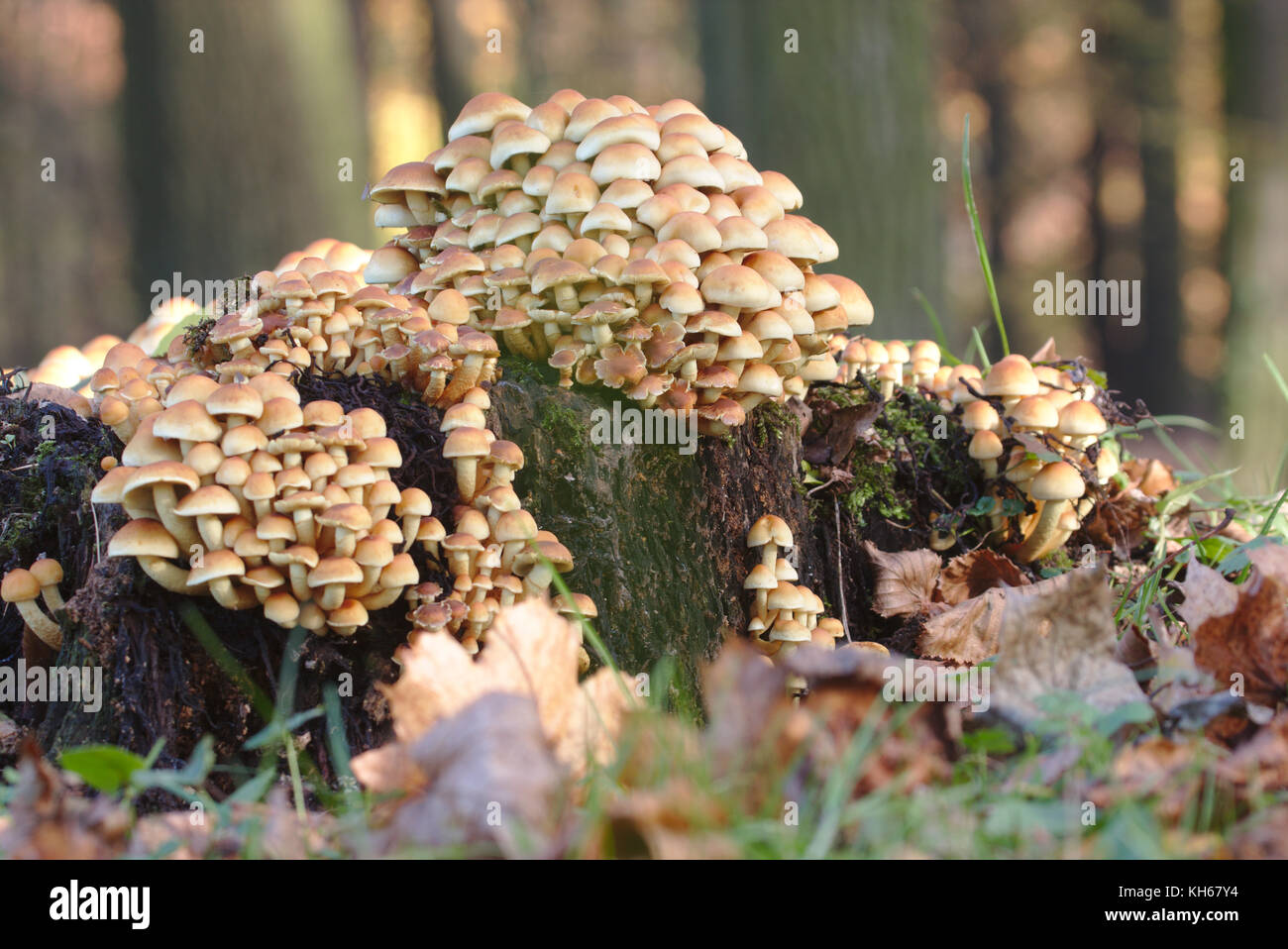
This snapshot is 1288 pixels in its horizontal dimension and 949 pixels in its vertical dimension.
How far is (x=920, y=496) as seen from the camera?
3.68m

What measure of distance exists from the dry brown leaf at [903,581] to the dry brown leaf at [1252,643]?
1.33 metres

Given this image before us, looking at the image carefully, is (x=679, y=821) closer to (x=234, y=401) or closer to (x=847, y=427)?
(x=234, y=401)

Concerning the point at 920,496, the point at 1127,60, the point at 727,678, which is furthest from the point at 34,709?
the point at 1127,60

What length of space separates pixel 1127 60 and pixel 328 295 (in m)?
16.5

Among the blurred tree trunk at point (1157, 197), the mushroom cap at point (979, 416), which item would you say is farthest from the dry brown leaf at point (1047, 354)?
the blurred tree trunk at point (1157, 197)

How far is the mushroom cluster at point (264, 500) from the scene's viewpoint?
2230 mm

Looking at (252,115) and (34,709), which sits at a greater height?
(252,115)

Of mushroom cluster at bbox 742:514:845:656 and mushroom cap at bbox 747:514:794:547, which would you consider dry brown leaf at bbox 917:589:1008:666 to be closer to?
mushroom cluster at bbox 742:514:845:656

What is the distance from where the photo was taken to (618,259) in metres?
2.73

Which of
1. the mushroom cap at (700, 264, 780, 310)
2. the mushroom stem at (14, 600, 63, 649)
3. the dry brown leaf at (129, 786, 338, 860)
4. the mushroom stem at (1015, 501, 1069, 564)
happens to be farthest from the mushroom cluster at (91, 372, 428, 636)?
the mushroom stem at (1015, 501, 1069, 564)

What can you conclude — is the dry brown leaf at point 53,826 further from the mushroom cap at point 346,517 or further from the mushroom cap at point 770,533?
the mushroom cap at point 770,533

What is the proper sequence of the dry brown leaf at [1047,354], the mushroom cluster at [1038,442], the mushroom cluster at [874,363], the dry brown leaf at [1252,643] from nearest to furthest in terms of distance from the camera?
the dry brown leaf at [1252,643] → the mushroom cluster at [1038,442] → the mushroom cluster at [874,363] → the dry brown leaf at [1047,354]
